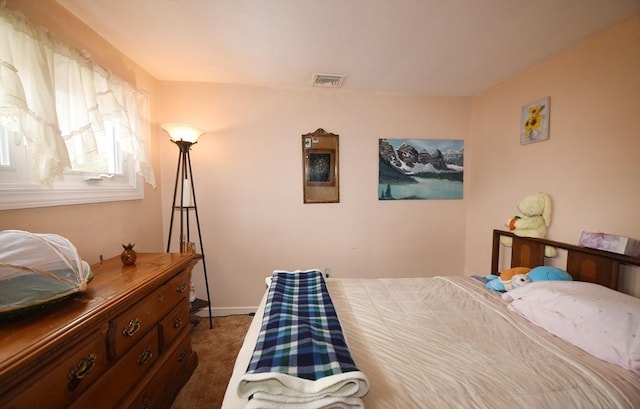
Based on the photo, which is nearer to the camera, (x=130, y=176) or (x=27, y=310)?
(x=27, y=310)

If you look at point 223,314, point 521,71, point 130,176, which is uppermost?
point 521,71

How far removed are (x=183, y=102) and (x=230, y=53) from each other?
858 millimetres

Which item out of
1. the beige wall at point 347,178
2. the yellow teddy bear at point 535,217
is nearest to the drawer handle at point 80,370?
the beige wall at point 347,178

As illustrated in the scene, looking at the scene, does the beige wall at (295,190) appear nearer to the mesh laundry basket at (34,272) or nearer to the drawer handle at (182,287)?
A: the drawer handle at (182,287)

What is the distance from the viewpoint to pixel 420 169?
8.83ft

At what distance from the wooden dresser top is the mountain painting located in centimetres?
220

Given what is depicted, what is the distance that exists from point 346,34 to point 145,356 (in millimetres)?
2289

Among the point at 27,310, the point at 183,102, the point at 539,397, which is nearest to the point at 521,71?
the point at 539,397

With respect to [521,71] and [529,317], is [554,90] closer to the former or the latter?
[521,71]

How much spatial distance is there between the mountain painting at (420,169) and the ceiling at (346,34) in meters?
0.68

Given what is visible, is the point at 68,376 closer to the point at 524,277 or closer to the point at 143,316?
the point at 143,316

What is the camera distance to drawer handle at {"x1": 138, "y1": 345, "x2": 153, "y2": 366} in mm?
1197

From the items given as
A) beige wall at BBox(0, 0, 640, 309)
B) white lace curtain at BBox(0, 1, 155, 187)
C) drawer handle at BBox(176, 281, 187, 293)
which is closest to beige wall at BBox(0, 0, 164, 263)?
beige wall at BBox(0, 0, 640, 309)

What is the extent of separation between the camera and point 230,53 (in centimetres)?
186
